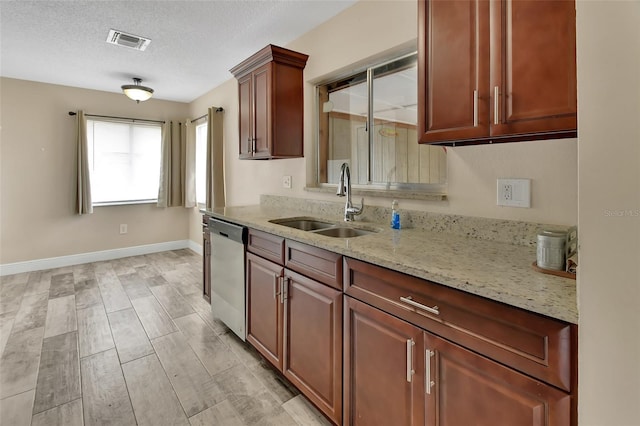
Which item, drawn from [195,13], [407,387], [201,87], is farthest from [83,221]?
[407,387]

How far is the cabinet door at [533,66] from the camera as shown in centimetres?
103

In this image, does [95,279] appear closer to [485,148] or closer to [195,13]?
[195,13]

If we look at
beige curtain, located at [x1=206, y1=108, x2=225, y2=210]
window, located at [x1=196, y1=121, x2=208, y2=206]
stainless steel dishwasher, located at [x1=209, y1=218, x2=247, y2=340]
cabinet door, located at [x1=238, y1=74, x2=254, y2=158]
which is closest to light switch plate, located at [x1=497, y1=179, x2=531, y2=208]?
stainless steel dishwasher, located at [x1=209, y1=218, x2=247, y2=340]

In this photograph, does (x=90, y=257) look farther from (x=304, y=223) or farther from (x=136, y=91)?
(x=304, y=223)

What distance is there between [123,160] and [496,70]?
510 centimetres

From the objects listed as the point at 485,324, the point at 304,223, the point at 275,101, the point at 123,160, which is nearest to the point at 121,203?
the point at 123,160

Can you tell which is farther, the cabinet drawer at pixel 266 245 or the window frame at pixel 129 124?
the window frame at pixel 129 124

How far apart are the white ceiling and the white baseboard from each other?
7.67ft

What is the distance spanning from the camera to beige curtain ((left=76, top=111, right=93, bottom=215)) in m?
4.30

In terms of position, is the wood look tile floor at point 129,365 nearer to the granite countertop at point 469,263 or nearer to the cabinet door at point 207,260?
the cabinet door at point 207,260

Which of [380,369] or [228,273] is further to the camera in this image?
[228,273]

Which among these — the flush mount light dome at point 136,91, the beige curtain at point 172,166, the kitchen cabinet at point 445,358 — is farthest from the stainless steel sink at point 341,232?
the beige curtain at point 172,166

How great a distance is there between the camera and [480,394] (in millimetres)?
948

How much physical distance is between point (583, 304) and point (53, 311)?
150 inches
